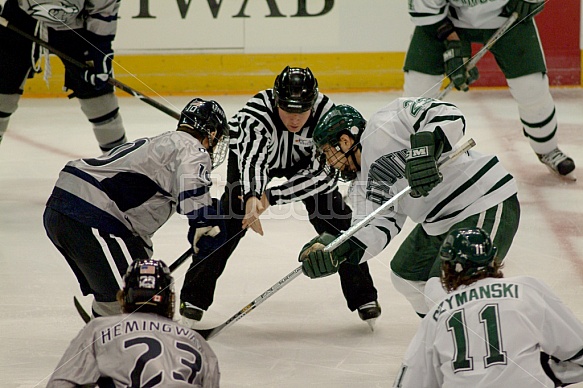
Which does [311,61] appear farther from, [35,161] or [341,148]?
[341,148]

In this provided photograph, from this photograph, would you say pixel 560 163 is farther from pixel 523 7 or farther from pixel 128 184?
pixel 128 184

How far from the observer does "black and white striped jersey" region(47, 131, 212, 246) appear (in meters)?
3.05

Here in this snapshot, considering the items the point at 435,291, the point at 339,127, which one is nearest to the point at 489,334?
the point at 435,291

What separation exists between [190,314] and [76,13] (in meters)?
2.13

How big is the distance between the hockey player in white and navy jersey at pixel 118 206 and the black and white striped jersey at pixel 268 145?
0.52 m

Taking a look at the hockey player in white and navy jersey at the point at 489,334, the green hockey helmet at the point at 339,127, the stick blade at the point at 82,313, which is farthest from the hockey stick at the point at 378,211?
the stick blade at the point at 82,313

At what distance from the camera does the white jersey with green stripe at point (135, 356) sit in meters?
2.12

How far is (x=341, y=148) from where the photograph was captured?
9.87ft

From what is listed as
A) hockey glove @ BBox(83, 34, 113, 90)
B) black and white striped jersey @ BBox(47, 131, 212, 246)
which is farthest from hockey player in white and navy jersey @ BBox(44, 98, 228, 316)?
hockey glove @ BBox(83, 34, 113, 90)

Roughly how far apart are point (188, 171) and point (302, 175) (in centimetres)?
88

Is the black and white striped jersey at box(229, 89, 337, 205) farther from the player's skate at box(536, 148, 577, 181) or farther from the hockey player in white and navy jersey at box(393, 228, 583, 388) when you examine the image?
the player's skate at box(536, 148, 577, 181)

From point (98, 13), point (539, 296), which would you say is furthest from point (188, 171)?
point (98, 13)

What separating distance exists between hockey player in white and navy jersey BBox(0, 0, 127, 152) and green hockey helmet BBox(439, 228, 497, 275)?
332 centimetres

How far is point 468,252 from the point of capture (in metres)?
2.23
